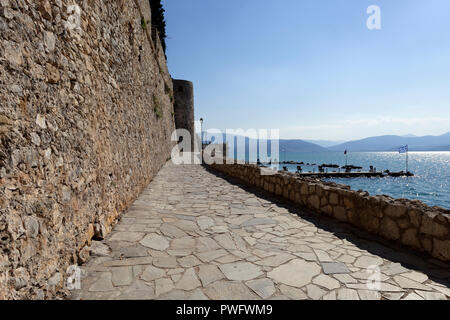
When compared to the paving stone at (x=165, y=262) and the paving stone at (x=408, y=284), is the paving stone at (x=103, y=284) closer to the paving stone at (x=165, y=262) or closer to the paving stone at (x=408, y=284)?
the paving stone at (x=165, y=262)

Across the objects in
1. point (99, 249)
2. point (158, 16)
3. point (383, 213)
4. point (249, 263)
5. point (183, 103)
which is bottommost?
point (249, 263)

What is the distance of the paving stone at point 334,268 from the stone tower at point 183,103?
2850cm

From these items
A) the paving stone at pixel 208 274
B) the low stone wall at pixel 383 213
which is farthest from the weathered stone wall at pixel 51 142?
the low stone wall at pixel 383 213

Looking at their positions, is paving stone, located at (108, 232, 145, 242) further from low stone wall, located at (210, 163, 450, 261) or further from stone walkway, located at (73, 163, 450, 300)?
low stone wall, located at (210, 163, 450, 261)

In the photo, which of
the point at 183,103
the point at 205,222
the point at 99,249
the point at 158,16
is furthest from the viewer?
the point at 183,103

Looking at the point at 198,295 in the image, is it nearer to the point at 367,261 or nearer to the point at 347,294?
the point at 347,294

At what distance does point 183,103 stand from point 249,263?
96.0 ft

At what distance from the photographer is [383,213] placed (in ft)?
12.5

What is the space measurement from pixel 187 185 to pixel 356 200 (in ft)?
19.7

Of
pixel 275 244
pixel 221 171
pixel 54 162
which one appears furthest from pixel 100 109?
pixel 221 171

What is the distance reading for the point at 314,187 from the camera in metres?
5.42

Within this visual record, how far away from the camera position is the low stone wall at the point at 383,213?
3121mm

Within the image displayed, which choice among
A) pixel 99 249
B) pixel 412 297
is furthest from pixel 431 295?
pixel 99 249

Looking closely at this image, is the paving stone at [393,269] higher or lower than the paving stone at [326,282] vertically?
higher
